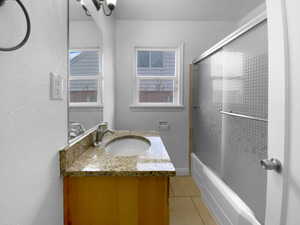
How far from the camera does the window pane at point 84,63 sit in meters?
1.16

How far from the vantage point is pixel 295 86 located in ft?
2.31

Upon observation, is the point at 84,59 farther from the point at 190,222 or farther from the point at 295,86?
the point at 190,222

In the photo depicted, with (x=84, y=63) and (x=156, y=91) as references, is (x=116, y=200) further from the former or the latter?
(x=156, y=91)

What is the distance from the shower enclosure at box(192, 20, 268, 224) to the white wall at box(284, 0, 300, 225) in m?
0.51

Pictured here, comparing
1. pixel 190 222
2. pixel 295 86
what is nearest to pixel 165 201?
pixel 295 86

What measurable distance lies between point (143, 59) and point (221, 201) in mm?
2110

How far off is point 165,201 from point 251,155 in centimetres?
83

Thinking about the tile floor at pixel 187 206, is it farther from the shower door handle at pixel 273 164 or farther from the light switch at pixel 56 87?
the light switch at pixel 56 87

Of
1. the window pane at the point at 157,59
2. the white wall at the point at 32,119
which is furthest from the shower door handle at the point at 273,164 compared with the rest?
the window pane at the point at 157,59

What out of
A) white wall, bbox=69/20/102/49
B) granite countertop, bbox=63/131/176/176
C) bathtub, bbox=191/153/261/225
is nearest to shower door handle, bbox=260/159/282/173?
granite countertop, bbox=63/131/176/176

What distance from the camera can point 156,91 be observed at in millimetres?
2824

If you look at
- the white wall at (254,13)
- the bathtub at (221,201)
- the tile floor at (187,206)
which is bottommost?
the tile floor at (187,206)

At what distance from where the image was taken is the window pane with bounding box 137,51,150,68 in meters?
2.79

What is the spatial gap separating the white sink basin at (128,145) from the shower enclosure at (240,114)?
786 mm
